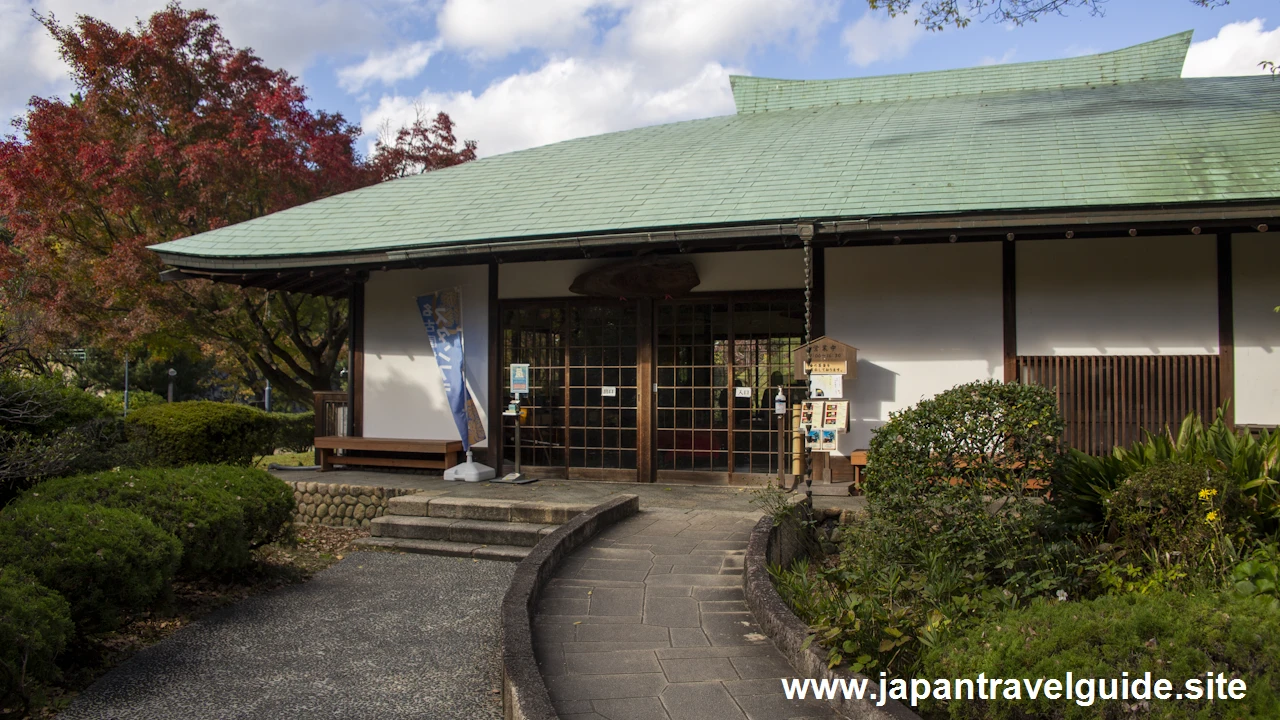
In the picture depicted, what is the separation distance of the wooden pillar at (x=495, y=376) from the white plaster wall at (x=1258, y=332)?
7.72 meters

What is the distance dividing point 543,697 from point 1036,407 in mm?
3320

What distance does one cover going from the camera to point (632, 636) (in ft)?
14.9

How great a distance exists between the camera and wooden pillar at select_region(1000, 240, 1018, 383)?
27.1 ft

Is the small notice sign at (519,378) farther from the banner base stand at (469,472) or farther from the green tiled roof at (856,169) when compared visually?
the green tiled roof at (856,169)

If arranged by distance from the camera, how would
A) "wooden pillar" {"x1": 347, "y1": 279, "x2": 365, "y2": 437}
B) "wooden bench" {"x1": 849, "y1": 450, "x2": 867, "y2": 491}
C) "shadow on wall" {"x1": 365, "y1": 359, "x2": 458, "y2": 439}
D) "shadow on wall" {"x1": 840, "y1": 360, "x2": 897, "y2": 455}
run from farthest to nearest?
"wooden pillar" {"x1": 347, "y1": 279, "x2": 365, "y2": 437}
"shadow on wall" {"x1": 365, "y1": 359, "x2": 458, "y2": 439}
"shadow on wall" {"x1": 840, "y1": 360, "x2": 897, "y2": 455}
"wooden bench" {"x1": 849, "y1": 450, "x2": 867, "y2": 491}

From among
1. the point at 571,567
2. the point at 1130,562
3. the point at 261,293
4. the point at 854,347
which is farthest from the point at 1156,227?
the point at 261,293

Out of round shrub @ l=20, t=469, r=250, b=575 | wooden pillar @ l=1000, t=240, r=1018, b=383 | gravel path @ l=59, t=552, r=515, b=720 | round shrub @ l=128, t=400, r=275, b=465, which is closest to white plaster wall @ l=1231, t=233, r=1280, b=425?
wooden pillar @ l=1000, t=240, r=1018, b=383

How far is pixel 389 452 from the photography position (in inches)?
414

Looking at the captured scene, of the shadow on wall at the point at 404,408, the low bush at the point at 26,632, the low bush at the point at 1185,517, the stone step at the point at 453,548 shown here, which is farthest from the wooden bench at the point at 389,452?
the low bush at the point at 1185,517

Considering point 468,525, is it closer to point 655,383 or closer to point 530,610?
point 530,610

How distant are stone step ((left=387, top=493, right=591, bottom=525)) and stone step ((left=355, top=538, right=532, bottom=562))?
38 centimetres

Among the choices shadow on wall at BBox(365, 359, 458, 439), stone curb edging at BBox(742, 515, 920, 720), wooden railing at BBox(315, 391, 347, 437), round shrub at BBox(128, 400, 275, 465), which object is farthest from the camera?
wooden railing at BBox(315, 391, 347, 437)

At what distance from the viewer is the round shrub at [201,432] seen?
907 centimetres

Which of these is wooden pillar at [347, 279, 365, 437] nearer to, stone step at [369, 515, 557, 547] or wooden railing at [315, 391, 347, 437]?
wooden railing at [315, 391, 347, 437]
